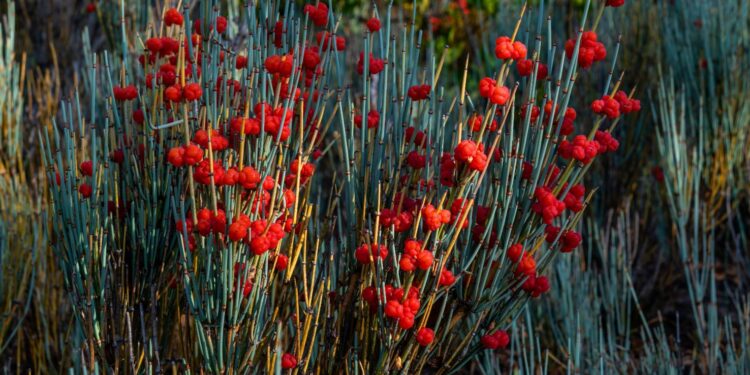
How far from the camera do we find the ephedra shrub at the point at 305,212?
1.66 m

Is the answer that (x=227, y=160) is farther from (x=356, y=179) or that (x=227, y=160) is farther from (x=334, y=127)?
(x=334, y=127)

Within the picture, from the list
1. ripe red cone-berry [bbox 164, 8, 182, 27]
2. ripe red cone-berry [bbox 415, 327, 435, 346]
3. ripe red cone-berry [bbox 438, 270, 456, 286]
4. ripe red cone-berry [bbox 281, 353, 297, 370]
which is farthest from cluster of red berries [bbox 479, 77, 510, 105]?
ripe red cone-berry [bbox 164, 8, 182, 27]

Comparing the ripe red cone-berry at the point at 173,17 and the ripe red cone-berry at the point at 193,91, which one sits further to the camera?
the ripe red cone-berry at the point at 173,17

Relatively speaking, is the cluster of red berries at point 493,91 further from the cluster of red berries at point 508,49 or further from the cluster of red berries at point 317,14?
the cluster of red berries at point 317,14

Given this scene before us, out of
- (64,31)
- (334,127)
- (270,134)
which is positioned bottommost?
(334,127)

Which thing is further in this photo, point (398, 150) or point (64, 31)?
point (64, 31)

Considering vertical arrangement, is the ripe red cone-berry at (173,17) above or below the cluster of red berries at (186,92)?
above

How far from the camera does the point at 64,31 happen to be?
15.1ft

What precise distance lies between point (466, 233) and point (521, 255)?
134 millimetres

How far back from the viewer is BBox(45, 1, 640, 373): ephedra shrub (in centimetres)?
166

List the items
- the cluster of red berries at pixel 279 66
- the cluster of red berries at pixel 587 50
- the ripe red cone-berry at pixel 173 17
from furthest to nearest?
→ the ripe red cone-berry at pixel 173 17 → the cluster of red berries at pixel 587 50 → the cluster of red berries at pixel 279 66

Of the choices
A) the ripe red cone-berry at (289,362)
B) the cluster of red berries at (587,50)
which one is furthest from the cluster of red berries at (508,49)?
the ripe red cone-berry at (289,362)

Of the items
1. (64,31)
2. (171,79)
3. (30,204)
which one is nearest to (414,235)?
(171,79)

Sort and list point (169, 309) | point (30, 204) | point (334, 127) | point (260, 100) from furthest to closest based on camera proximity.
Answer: point (334, 127), point (30, 204), point (169, 309), point (260, 100)
